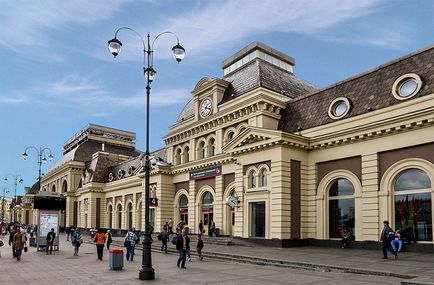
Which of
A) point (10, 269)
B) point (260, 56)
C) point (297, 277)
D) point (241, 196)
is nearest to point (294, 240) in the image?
point (241, 196)

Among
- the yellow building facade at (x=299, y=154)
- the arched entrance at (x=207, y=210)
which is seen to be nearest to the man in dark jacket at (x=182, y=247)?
the yellow building facade at (x=299, y=154)

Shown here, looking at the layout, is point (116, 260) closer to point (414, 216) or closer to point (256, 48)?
point (414, 216)

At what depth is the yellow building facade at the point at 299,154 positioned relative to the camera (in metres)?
22.9

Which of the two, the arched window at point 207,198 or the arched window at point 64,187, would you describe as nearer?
the arched window at point 207,198

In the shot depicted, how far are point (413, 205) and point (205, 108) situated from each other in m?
20.5

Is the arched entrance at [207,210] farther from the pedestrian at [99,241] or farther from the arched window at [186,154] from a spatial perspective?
the pedestrian at [99,241]

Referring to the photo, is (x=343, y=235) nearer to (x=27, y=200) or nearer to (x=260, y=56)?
(x=260, y=56)

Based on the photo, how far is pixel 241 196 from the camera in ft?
98.3

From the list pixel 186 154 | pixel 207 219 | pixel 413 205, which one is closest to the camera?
pixel 413 205

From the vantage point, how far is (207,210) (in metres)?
37.2

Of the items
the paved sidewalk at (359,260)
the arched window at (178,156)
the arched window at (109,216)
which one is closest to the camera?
the paved sidewalk at (359,260)

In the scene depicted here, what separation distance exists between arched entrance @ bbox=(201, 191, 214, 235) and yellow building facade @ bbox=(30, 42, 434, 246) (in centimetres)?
16

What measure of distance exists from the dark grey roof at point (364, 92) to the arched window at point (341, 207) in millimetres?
4215

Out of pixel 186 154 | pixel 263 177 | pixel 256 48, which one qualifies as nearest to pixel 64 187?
pixel 186 154
